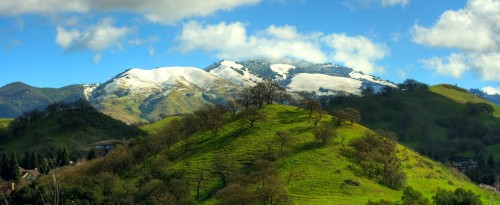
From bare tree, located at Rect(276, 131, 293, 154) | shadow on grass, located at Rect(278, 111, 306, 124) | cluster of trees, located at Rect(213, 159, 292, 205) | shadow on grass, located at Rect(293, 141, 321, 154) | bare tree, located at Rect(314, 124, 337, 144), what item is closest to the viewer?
cluster of trees, located at Rect(213, 159, 292, 205)

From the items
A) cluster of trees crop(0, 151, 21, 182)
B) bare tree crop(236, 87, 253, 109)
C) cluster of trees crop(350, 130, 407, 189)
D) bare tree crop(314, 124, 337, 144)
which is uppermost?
bare tree crop(236, 87, 253, 109)

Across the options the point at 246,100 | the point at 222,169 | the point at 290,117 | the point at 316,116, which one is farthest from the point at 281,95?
the point at 222,169

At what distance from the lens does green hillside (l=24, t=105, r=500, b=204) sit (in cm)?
10550

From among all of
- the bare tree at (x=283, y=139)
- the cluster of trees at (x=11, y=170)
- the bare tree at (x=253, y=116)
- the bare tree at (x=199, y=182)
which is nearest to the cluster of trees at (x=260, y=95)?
the bare tree at (x=253, y=116)

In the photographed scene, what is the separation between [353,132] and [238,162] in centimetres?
3910

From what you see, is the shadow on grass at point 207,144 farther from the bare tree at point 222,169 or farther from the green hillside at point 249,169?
the bare tree at point 222,169

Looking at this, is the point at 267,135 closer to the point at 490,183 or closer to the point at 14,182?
the point at 14,182

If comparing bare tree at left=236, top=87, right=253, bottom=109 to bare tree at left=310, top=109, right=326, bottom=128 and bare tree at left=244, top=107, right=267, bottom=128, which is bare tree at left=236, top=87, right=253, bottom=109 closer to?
bare tree at left=244, top=107, right=267, bottom=128

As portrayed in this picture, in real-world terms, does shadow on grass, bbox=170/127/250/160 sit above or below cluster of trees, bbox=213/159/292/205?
above

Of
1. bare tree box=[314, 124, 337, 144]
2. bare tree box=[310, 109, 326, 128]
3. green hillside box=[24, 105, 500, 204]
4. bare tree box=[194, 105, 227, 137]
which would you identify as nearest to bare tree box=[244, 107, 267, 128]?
green hillside box=[24, 105, 500, 204]

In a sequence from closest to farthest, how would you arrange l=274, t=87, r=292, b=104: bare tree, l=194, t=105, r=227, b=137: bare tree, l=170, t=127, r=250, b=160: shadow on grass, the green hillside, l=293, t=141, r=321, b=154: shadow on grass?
the green hillside → l=293, t=141, r=321, b=154: shadow on grass → l=170, t=127, r=250, b=160: shadow on grass → l=194, t=105, r=227, b=137: bare tree → l=274, t=87, r=292, b=104: bare tree

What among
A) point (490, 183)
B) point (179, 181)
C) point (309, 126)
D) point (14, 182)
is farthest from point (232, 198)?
point (490, 183)

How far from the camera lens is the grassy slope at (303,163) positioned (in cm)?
10738

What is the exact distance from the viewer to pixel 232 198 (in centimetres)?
8819
